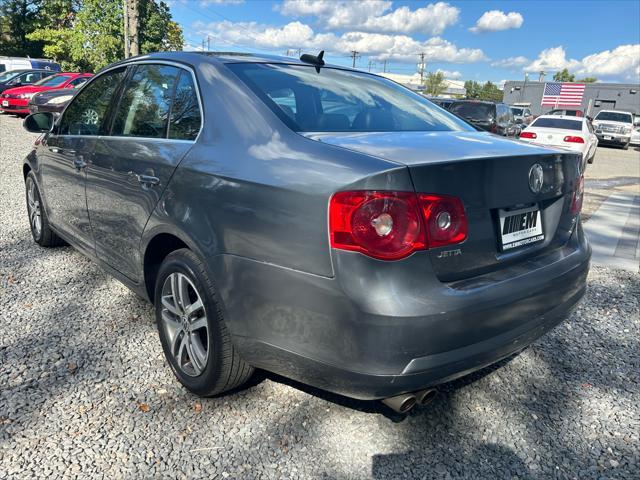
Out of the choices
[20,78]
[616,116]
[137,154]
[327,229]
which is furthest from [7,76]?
[616,116]

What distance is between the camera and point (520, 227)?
2256 millimetres

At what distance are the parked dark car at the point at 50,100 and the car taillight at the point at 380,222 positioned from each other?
14.8 metres

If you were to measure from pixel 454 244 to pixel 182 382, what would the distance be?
61.4 inches

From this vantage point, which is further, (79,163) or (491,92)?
(491,92)

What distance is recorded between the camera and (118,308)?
3584mm

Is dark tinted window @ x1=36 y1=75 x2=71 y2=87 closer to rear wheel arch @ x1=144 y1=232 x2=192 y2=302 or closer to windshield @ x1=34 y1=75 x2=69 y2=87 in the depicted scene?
windshield @ x1=34 y1=75 x2=69 y2=87

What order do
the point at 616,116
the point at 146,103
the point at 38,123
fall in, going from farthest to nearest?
the point at 616,116, the point at 38,123, the point at 146,103

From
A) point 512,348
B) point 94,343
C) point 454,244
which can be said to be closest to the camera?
point 454,244

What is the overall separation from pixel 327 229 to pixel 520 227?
937mm

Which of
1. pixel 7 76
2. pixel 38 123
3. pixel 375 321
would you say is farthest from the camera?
pixel 7 76

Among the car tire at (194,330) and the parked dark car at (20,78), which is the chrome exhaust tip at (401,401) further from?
the parked dark car at (20,78)

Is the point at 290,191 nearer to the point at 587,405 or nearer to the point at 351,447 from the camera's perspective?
the point at 351,447

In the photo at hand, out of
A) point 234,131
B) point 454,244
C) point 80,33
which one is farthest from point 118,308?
point 80,33

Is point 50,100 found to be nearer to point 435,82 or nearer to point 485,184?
point 485,184
